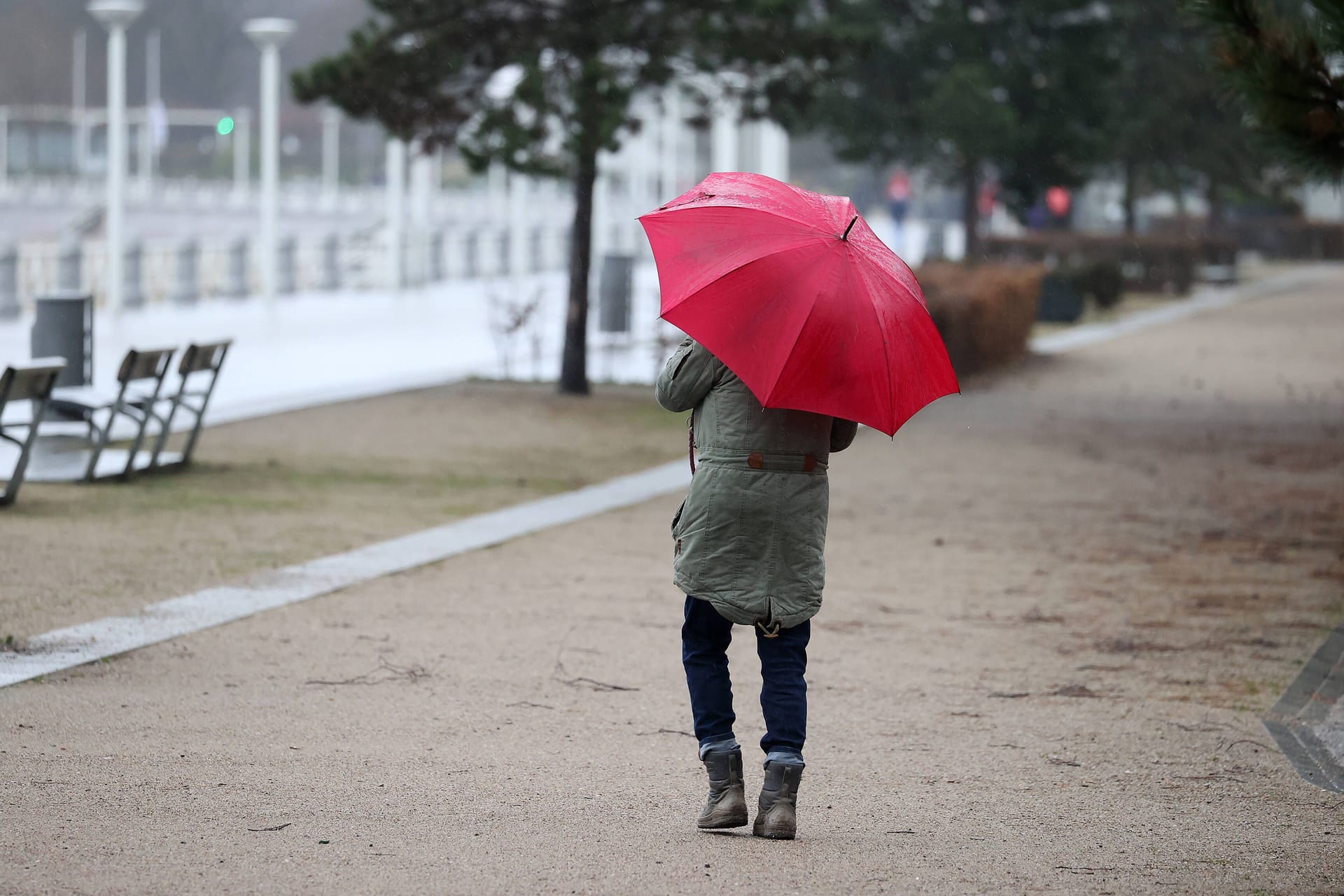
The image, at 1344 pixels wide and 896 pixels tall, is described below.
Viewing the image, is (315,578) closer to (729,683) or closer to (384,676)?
(384,676)

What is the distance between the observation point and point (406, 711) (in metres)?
5.61

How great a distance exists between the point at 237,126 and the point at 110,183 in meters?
62.7

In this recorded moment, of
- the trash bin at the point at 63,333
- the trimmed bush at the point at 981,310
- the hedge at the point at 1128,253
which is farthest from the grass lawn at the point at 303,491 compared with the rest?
the hedge at the point at 1128,253

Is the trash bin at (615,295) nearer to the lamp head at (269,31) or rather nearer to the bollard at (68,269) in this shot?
the lamp head at (269,31)

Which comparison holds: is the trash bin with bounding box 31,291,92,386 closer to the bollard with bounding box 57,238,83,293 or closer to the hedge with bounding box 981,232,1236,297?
the bollard with bounding box 57,238,83,293

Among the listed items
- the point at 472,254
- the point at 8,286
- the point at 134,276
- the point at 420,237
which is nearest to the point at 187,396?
the point at 8,286

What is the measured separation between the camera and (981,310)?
20375 millimetres

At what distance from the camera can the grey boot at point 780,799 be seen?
14.1ft

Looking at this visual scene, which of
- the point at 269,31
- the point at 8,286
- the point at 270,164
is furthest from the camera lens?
the point at 270,164

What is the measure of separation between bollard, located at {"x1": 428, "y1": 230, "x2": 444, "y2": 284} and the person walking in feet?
121

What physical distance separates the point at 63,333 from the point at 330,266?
975 inches

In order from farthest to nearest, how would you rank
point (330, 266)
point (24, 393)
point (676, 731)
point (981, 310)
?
point (330, 266)
point (981, 310)
point (24, 393)
point (676, 731)

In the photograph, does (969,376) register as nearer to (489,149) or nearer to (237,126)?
(489,149)

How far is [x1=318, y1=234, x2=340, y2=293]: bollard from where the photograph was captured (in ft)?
118
